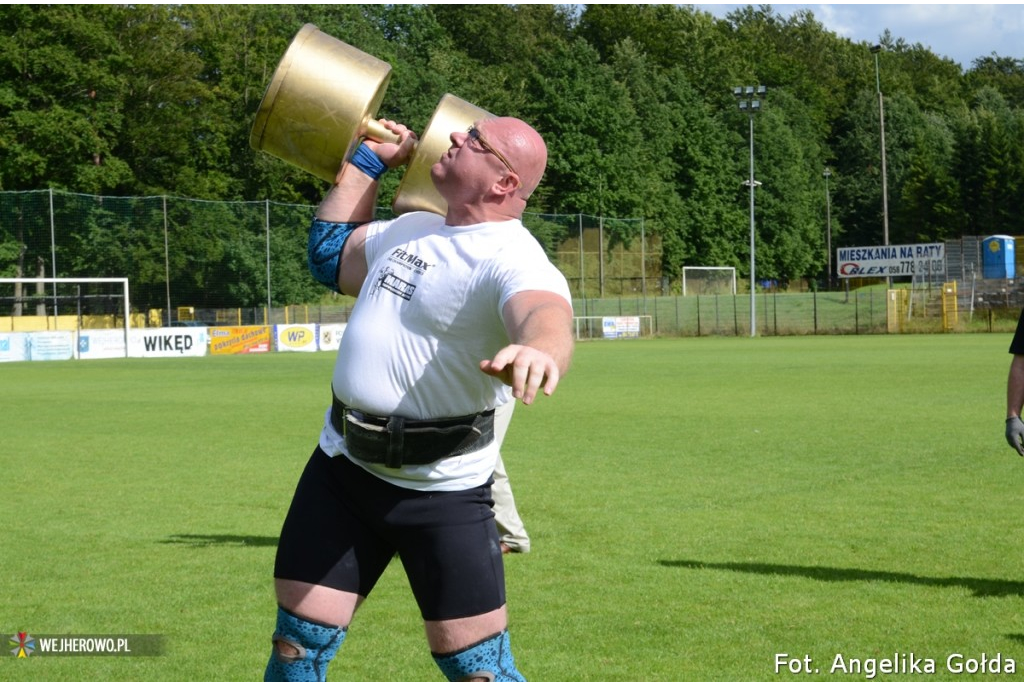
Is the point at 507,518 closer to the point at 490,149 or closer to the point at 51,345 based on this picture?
the point at 490,149

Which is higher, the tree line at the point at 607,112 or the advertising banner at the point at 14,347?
the tree line at the point at 607,112

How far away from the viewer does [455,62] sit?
77188mm

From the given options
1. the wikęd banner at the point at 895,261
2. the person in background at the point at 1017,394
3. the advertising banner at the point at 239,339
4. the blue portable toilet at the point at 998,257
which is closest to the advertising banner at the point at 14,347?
the advertising banner at the point at 239,339

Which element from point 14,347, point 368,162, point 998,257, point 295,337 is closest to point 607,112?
point 998,257

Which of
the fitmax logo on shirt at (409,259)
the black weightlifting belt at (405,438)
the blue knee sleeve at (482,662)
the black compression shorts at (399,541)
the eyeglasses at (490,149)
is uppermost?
the eyeglasses at (490,149)

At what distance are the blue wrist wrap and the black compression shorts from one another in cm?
113

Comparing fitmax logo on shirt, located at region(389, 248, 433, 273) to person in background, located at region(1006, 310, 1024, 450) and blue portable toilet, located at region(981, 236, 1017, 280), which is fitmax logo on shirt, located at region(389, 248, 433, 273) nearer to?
person in background, located at region(1006, 310, 1024, 450)

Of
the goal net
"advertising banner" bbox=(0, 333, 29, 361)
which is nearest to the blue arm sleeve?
the goal net

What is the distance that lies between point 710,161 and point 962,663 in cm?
8642

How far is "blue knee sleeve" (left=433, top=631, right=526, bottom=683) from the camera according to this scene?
150 inches

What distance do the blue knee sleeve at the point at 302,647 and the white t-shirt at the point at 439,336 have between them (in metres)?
0.48

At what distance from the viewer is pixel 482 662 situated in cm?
382

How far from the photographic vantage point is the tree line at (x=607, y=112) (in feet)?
192

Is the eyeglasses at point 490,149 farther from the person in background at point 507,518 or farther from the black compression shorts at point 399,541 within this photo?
the person in background at point 507,518
